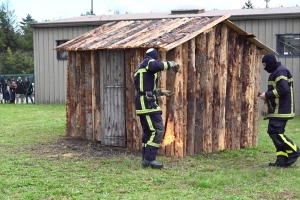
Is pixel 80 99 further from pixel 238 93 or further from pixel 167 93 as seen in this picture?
pixel 238 93

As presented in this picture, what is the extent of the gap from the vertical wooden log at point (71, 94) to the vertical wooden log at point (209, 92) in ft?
9.80

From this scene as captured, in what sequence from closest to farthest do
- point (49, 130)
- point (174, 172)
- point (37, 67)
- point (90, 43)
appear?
point (174, 172)
point (90, 43)
point (49, 130)
point (37, 67)

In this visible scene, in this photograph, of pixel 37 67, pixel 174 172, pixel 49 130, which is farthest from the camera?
pixel 37 67

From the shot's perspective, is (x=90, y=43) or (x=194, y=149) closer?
(x=194, y=149)

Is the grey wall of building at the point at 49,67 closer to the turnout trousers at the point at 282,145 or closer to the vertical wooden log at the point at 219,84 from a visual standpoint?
the vertical wooden log at the point at 219,84

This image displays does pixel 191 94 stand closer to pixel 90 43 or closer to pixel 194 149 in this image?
pixel 194 149

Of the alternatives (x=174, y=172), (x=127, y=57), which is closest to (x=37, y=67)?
(x=127, y=57)

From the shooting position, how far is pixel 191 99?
9.68 meters

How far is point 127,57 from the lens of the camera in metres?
9.88

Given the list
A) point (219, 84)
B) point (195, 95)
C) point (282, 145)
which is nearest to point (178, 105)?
point (195, 95)

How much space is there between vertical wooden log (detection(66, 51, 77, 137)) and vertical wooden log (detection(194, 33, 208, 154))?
9.45ft

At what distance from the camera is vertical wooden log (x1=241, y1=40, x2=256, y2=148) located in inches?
421

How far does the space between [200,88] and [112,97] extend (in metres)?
1.73

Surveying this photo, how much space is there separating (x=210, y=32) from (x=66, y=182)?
415cm
